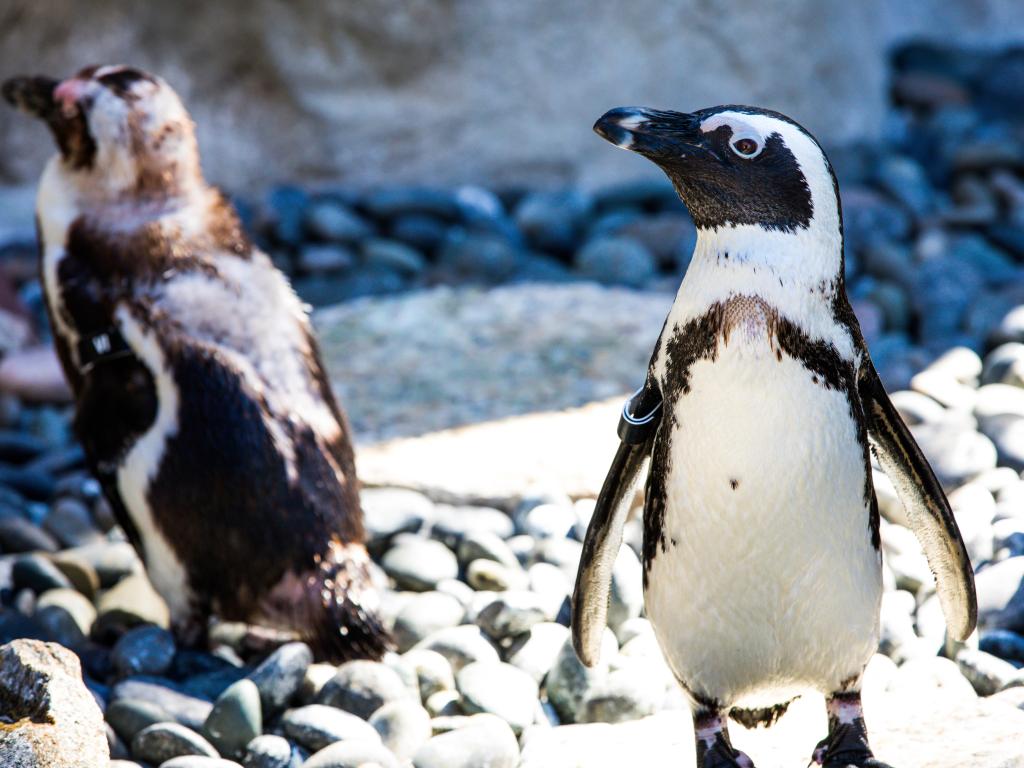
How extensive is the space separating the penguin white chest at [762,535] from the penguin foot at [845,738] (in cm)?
4

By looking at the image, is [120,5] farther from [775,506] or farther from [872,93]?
[775,506]

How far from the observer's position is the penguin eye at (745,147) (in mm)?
1786

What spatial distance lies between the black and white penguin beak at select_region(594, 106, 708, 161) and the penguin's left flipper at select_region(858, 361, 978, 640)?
1.28 ft

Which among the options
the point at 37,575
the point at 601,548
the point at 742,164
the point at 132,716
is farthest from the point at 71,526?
the point at 742,164

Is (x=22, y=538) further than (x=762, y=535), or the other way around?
(x=22, y=538)

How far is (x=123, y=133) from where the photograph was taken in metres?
2.76

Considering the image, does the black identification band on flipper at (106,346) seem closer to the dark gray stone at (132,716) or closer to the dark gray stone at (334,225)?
the dark gray stone at (132,716)

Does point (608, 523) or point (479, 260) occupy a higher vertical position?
point (608, 523)

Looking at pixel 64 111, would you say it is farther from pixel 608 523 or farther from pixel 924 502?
pixel 924 502

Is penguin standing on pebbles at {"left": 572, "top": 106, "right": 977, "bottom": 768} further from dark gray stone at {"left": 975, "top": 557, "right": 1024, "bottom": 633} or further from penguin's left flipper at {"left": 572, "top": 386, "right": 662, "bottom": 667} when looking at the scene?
dark gray stone at {"left": 975, "top": 557, "right": 1024, "bottom": 633}

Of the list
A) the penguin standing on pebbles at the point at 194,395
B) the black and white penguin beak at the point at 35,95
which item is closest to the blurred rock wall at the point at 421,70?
the black and white penguin beak at the point at 35,95

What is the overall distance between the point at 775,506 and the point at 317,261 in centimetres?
362

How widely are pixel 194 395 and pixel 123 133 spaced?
58cm

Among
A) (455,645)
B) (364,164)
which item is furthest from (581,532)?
(364,164)
